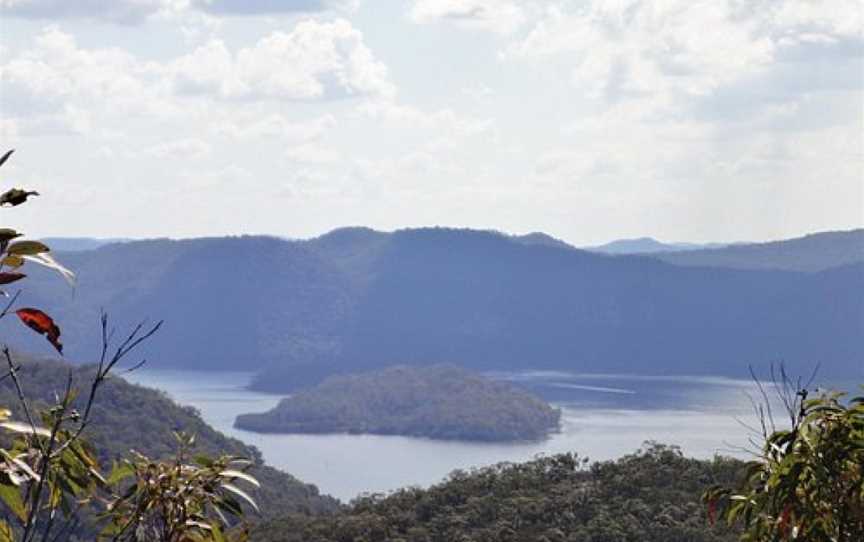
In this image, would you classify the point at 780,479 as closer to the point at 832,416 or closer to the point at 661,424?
the point at 832,416

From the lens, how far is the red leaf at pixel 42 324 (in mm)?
2395

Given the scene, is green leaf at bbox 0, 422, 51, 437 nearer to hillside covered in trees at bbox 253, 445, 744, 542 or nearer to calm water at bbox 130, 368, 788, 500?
hillside covered in trees at bbox 253, 445, 744, 542

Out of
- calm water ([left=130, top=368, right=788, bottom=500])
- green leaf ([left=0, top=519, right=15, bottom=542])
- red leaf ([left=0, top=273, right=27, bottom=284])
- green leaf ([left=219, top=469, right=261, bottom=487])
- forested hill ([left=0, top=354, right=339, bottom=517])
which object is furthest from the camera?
calm water ([left=130, top=368, right=788, bottom=500])

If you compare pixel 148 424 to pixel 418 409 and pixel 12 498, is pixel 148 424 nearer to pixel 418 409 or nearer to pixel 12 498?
pixel 12 498

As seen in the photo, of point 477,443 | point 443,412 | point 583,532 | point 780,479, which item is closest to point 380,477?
point 477,443

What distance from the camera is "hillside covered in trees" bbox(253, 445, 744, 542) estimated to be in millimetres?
30969

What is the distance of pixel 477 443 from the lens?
13675 centimetres

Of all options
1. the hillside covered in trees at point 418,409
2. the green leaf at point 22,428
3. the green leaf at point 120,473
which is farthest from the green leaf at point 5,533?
the hillside covered in trees at point 418,409

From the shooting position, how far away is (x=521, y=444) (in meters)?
133

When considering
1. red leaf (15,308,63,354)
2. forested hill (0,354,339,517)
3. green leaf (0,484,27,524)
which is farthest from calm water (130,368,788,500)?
red leaf (15,308,63,354)

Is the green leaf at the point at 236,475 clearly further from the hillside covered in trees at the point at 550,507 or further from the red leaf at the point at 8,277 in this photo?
the hillside covered in trees at the point at 550,507

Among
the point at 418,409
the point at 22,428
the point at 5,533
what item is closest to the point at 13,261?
the point at 22,428

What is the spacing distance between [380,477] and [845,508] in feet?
353

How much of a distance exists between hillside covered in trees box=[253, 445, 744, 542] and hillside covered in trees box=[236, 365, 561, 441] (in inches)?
3868
